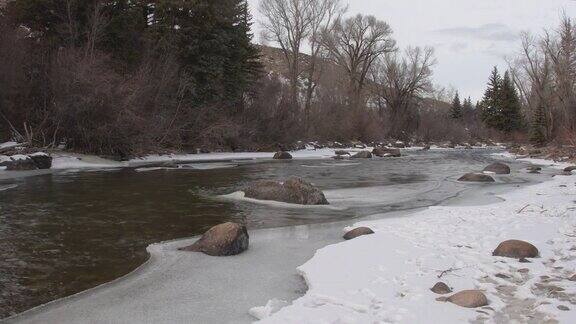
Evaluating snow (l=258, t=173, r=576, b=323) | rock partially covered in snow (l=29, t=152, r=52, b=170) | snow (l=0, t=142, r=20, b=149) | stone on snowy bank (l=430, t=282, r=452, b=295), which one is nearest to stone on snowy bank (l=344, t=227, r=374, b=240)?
snow (l=258, t=173, r=576, b=323)

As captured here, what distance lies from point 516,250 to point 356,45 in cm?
5584

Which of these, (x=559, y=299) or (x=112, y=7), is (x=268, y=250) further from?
(x=112, y=7)

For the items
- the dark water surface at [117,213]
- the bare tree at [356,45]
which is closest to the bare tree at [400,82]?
the bare tree at [356,45]

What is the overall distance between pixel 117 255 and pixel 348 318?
160 inches

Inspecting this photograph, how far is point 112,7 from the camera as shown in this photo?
3219 cm

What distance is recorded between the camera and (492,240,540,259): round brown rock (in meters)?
6.98

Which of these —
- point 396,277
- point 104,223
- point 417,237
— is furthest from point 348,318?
point 104,223

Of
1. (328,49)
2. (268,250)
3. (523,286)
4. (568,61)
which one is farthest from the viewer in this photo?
(328,49)

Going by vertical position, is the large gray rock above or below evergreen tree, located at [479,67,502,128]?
below

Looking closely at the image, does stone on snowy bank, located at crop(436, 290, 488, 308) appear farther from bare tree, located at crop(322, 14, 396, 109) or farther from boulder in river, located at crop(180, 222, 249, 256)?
bare tree, located at crop(322, 14, 396, 109)

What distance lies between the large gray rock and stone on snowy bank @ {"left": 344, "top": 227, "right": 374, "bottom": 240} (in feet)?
13.2

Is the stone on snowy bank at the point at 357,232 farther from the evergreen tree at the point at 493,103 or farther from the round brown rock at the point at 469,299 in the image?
the evergreen tree at the point at 493,103

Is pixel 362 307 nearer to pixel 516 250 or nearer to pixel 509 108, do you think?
pixel 516 250

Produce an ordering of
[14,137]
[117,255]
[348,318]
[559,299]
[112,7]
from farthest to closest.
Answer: [112,7]
[14,137]
[117,255]
[559,299]
[348,318]
